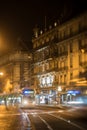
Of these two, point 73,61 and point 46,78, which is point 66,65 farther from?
point 46,78

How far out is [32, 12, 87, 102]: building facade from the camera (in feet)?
320

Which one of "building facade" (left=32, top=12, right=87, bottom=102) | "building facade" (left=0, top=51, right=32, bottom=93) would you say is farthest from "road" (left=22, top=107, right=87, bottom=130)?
"building facade" (left=0, top=51, right=32, bottom=93)

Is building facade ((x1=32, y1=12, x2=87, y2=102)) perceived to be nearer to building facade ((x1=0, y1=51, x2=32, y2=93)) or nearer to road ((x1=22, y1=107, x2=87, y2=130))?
building facade ((x1=0, y1=51, x2=32, y2=93))

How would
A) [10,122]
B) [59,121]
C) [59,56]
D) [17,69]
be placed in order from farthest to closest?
Answer: [17,69] < [59,56] < [59,121] < [10,122]

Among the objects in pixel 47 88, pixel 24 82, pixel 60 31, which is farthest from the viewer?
pixel 24 82

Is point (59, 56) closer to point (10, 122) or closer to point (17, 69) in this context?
point (17, 69)

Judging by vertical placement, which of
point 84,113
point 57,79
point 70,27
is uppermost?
point 70,27

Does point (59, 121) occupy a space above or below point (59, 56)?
below

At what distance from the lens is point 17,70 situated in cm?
15462

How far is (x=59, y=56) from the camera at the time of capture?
364ft

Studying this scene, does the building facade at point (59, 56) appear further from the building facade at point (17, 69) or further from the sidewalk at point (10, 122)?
the sidewalk at point (10, 122)

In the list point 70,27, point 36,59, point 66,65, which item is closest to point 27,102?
point 66,65

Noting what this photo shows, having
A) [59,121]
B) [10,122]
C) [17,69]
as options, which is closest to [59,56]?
[17,69]

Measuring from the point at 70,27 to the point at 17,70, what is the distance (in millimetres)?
53721
